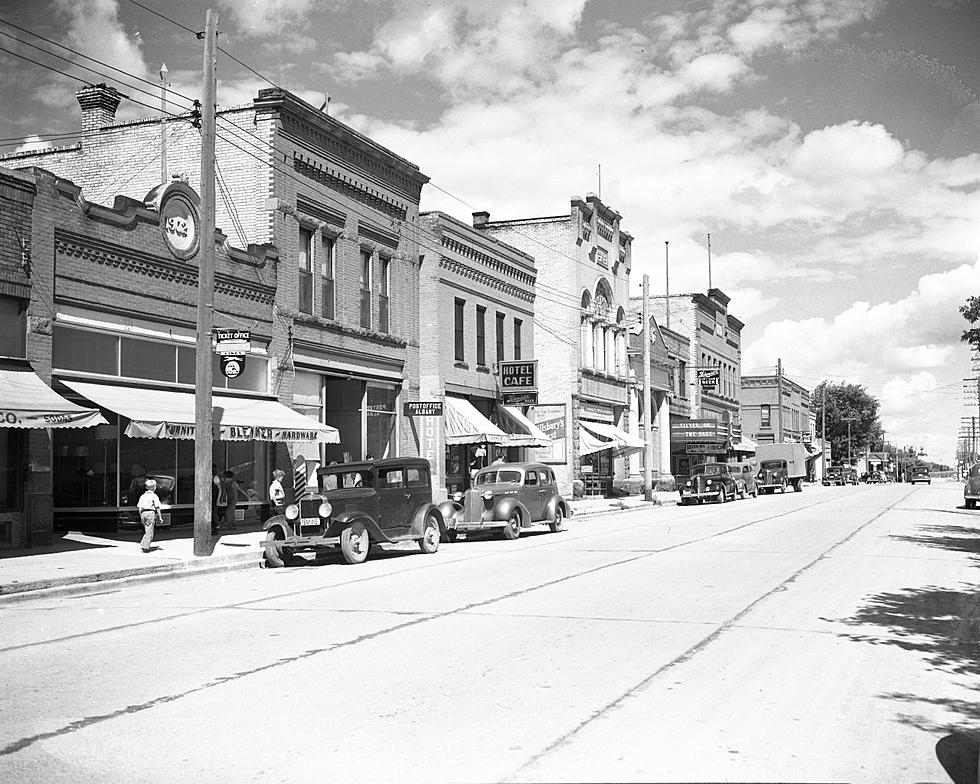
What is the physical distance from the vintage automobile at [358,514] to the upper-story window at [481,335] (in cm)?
1775

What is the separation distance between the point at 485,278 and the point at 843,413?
9597 centimetres

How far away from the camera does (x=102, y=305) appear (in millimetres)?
20672

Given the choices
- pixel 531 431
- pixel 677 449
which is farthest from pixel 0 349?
pixel 677 449

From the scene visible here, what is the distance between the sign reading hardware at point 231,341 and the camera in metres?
19.5

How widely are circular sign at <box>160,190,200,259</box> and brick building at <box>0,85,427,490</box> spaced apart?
2.60 m

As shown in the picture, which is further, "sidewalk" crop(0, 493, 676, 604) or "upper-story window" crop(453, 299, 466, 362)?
"upper-story window" crop(453, 299, 466, 362)

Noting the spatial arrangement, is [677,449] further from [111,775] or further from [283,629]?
[111,775]

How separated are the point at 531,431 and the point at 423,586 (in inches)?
1011

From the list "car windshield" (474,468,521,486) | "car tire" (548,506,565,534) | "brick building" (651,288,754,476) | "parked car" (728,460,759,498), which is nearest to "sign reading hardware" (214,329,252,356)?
"car windshield" (474,468,521,486)

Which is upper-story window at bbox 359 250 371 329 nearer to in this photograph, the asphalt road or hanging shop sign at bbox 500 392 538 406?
hanging shop sign at bbox 500 392 538 406

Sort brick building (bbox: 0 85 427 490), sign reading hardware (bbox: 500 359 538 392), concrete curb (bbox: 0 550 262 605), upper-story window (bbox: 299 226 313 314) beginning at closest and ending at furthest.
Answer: concrete curb (bbox: 0 550 262 605) → brick building (bbox: 0 85 427 490) → upper-story window (bbox: 299 226 313 314) → sign reading hardware (bbox: 500 359 538 392)

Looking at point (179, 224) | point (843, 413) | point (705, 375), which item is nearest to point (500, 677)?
point (179, 224)

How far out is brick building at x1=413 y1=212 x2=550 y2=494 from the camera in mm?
34250

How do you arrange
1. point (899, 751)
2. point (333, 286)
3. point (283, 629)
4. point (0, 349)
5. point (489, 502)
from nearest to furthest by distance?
point (899, 751)
point (283, 629)
point (0, 349)
point (489, 502)
point (333, 286)
